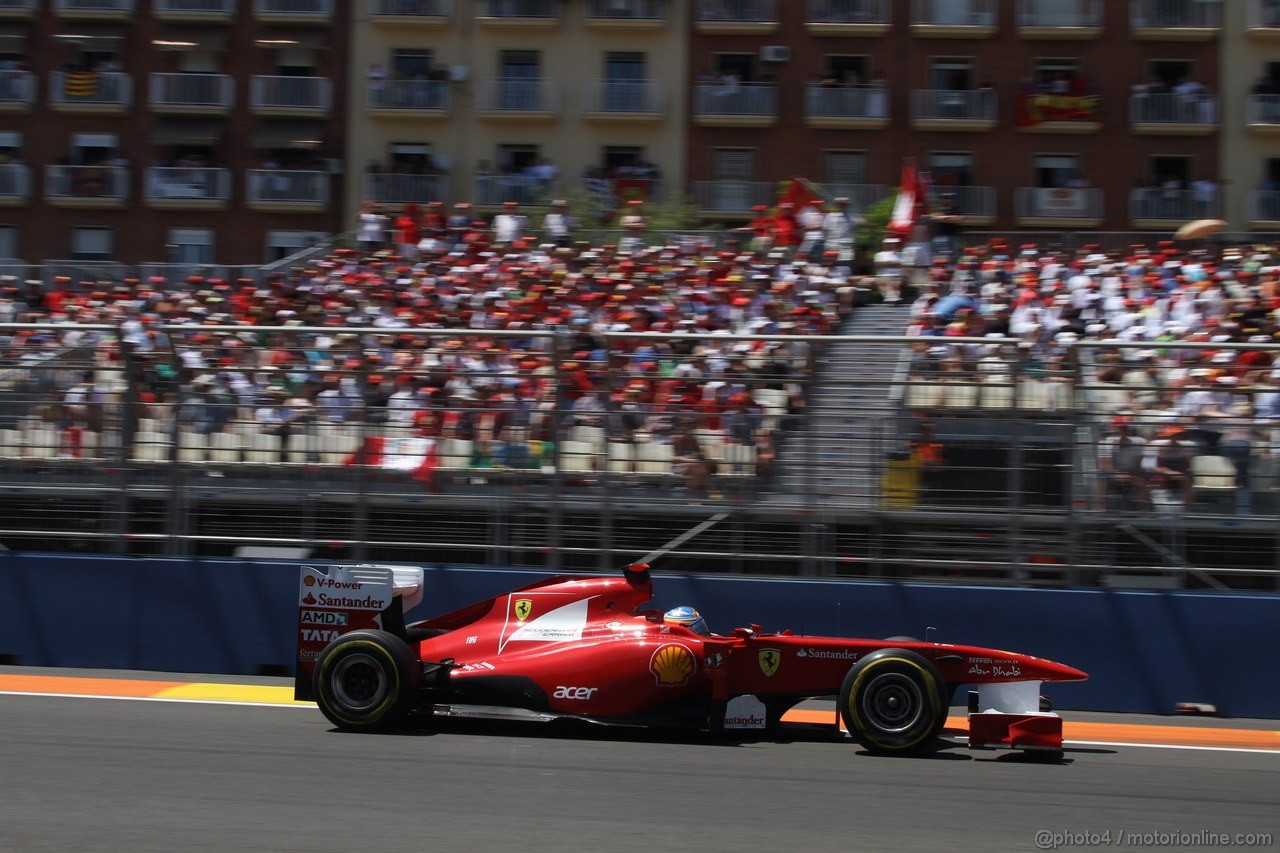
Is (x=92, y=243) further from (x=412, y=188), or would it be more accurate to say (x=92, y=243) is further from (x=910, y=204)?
(x=910, y=204)

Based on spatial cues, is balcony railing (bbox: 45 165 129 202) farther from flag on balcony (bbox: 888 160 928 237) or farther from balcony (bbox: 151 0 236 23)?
flag on balcony (bbox: 888 160 928 237)

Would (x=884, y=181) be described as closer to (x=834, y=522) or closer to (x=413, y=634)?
(x=834, y=522)

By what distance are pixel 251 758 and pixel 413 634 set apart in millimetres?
1552

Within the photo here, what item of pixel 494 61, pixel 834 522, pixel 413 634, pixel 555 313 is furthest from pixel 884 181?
pixel 413 634

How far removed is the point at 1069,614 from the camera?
1019cm

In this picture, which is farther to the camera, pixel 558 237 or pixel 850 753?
pixel 558 237

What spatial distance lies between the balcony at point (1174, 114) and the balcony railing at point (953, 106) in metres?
3.29

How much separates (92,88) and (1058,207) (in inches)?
930

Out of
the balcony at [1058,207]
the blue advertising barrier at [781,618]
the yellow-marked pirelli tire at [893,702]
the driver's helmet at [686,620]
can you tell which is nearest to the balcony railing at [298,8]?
the balcony at [1058,207]

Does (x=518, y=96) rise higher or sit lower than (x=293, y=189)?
higher

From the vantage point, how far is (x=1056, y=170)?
3375cm

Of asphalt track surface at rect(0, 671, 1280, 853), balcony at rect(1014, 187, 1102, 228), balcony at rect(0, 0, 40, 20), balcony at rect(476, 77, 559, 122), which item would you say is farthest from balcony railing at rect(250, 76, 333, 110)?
asphalt track surface at rect(0, 671, 1280, 853)

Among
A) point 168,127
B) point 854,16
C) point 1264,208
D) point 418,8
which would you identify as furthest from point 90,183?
point 1264,208

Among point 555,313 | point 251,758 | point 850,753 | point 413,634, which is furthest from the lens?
point 555,313
